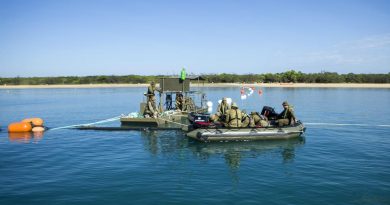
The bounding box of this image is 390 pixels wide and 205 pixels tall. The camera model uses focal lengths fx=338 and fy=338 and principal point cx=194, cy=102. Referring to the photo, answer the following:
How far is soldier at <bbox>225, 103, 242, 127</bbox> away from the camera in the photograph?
752 inches

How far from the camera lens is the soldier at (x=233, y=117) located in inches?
752

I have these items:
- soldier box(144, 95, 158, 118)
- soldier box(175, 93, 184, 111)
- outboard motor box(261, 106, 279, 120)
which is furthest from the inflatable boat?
soldier box(175, 93, 184, 111)

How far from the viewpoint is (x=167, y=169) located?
14461mm

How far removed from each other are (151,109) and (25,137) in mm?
8870

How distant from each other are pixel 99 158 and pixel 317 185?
988 centimetres

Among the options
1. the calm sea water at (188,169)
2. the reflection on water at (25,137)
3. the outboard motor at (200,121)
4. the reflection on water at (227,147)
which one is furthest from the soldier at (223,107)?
the reflection on water at (25,137)

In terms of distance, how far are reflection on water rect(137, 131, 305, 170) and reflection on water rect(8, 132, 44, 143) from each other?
6.79 m

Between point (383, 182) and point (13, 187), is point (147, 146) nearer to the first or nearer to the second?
point (13, 187)

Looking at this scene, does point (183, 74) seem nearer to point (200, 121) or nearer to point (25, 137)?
point (200, 121)

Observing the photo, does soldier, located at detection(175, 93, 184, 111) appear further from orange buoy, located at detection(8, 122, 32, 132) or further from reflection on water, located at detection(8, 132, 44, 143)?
orange buoy, located at detection(8, 122, 32, 132)

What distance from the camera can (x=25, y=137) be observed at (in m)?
21.5

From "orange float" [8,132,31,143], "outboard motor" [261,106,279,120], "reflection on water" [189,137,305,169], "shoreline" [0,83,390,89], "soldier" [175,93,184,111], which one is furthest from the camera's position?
"shoreline" [0,83,390,89]

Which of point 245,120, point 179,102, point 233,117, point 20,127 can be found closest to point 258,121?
point 245,120

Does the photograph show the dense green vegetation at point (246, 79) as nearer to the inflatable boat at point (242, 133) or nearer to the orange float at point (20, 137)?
the orange float at point (20, 137)
